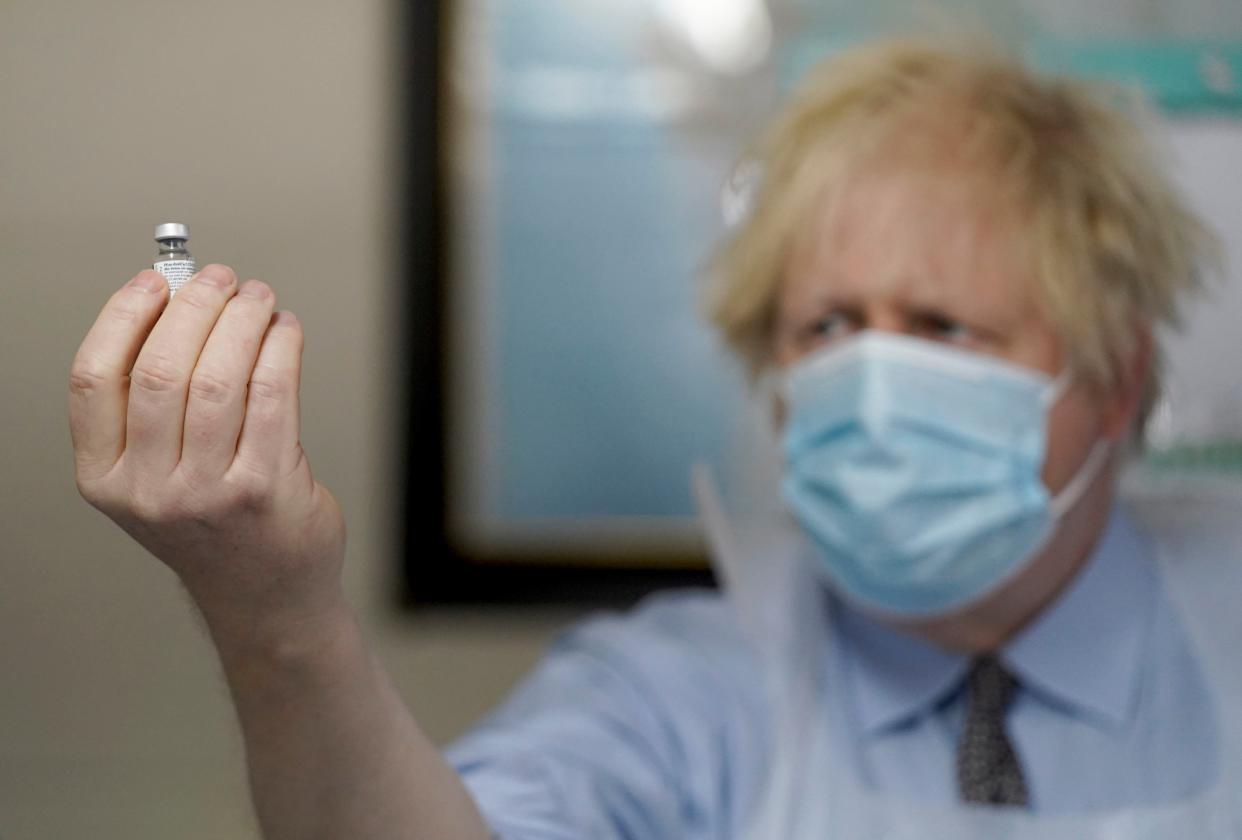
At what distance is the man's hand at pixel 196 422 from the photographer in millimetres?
441

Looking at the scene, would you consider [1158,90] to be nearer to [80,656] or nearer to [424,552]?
[424,552]

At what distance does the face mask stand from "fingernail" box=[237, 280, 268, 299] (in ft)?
1.70

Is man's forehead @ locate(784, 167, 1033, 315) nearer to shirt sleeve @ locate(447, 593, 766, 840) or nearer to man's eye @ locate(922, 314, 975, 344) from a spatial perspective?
man's eye @ locate(922, 314, 975, 344)

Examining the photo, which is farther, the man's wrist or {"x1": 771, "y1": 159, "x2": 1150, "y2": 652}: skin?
{"x1": 771, "y1": 159, "x2": 1150, "y2": 652}: skin

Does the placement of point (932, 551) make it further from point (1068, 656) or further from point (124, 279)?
point (124, 279)

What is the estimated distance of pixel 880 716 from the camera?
94cm

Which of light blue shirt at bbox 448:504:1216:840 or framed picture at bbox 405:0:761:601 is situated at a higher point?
framed picture at bbox 405:0:761:601

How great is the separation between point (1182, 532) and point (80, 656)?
85cm

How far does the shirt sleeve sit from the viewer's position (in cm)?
80

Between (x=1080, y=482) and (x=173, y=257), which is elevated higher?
(x=173, y=257)

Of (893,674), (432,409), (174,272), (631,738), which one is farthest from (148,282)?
(432,409)

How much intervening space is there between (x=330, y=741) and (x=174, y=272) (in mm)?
241

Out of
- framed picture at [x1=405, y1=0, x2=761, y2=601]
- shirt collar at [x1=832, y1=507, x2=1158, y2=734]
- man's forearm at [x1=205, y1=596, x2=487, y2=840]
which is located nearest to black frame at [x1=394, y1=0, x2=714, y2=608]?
framed picture at [x1=405, y1=0, x2=761, y2=601]

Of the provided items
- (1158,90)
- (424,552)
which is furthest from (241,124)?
(1158,90)
